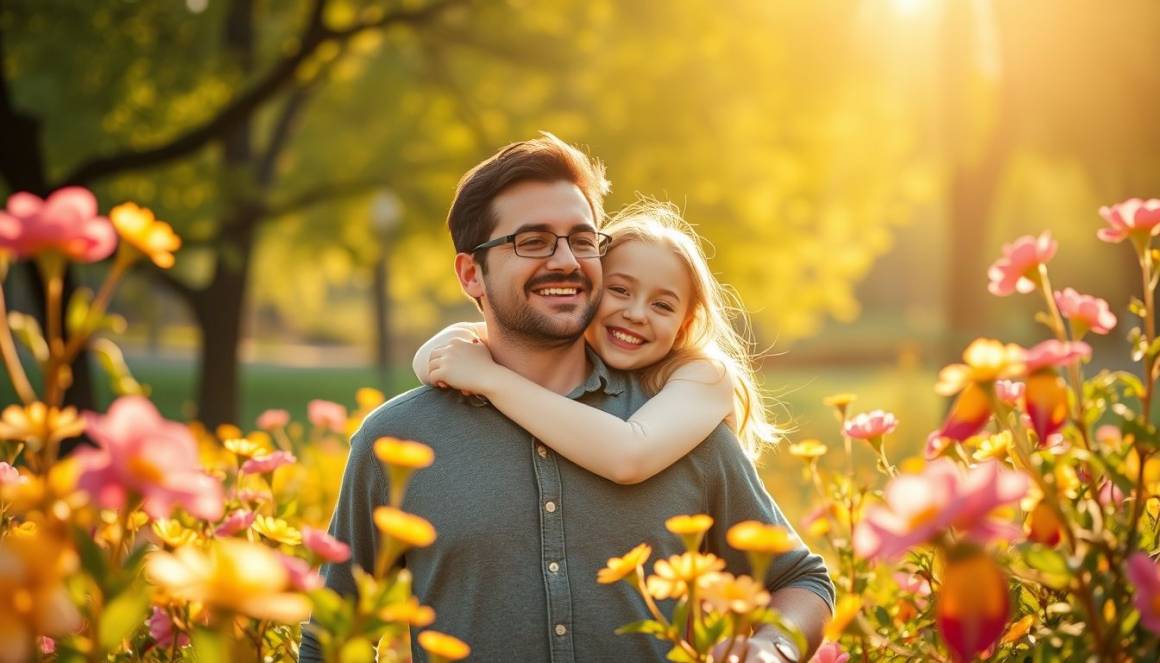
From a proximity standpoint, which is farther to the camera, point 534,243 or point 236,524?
point 534,243

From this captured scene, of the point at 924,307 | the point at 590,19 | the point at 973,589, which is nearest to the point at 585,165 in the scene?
the point at 973,589

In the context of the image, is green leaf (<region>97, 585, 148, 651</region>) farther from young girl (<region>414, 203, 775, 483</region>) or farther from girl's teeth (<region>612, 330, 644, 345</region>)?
girl's teeth (<region>612, 330, 644, 345</region>)

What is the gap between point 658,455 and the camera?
192 centimetres

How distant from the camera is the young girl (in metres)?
1.93

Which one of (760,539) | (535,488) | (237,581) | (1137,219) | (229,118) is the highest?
(1137,219)

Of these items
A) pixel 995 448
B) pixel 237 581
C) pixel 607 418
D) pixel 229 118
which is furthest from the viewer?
pixel 229 118

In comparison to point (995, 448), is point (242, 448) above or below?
below

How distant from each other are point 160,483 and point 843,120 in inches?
371

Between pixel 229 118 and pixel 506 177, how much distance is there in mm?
4828

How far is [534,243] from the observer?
2178 millimetres

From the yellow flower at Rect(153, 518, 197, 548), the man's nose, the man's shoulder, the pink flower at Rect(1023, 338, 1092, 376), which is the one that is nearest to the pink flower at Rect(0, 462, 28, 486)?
the yellow flower at Rect(153, 518, 197, 548)

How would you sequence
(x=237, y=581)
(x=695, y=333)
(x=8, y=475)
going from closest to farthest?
(x=237, y=581) → (x=8, y=475) → (x=695, y=333)

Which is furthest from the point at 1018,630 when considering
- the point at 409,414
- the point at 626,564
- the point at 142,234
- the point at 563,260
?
the point at 142,234

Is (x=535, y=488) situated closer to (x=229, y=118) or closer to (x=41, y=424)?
(x=41, y=424)
